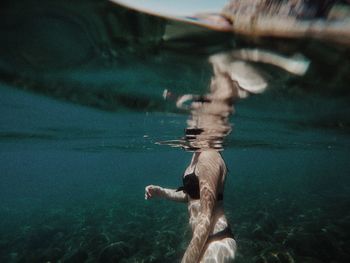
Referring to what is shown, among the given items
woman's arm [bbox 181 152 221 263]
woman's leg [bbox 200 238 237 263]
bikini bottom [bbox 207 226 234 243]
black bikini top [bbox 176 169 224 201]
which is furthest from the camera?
black bikini top [bbox 176 169 224 201]

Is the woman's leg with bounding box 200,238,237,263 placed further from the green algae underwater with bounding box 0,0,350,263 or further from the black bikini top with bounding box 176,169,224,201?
the green algae underwater with bounding box 0,0,350,263

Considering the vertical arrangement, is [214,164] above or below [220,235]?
above

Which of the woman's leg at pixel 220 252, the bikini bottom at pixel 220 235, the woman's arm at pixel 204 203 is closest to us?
the woman's arm at pixel 204 203

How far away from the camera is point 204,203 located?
3.72 meters

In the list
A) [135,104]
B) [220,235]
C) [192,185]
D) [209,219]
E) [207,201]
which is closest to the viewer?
[209,219]

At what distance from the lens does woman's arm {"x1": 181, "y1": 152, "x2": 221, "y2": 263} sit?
3.47 meters

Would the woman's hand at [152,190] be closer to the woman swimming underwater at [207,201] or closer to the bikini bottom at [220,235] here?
the woman swimming underwater at [207,201]

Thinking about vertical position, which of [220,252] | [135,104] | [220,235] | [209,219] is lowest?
[220,252]

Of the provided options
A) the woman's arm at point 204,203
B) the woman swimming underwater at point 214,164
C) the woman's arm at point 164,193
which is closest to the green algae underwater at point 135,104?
the woman swimming underwater at point 214,164

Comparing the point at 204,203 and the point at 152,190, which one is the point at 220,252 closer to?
the point at 204,203

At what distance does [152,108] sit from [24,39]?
6194mm

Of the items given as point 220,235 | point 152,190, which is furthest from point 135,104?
point 220,235

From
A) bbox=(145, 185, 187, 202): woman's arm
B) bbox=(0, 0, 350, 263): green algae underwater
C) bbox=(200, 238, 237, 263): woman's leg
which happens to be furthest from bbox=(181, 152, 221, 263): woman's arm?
bbox=(0, 0, 350, 263): green algae underwater

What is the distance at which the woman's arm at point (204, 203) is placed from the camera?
3.47m
